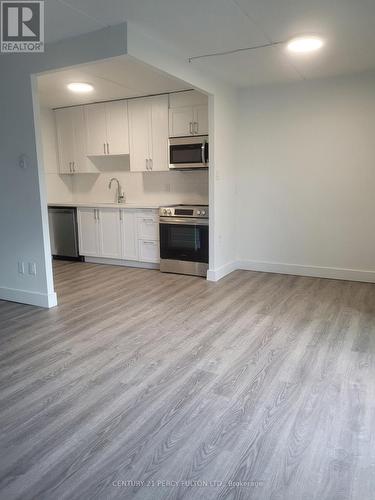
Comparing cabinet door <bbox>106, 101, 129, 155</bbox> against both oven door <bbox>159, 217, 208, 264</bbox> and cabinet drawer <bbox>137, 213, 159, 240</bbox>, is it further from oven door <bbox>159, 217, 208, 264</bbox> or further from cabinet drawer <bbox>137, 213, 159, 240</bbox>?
oven door <bbox>159, 217, 208, 264</bbox>

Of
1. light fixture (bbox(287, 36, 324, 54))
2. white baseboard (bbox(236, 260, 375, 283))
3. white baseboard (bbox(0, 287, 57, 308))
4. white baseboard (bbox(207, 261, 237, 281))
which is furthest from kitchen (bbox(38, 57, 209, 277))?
white baseboard (bbox(0, 287, 57, 308))

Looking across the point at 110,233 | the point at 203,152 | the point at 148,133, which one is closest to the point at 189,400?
the point at 203,152

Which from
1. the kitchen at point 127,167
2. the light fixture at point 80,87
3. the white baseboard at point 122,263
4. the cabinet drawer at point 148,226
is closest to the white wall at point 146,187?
the kitchen at point 127,167

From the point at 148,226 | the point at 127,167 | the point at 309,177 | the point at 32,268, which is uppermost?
the point at 127,167

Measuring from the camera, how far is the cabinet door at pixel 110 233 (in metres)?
5.39

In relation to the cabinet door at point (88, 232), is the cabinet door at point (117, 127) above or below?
above

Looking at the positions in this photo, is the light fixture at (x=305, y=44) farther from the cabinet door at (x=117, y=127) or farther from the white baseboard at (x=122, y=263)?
the white baseboard at (x=122, y=263)

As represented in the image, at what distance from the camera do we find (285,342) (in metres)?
2.82

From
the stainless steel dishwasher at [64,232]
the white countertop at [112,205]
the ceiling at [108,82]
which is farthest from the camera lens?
the stainless steel dishwasher at [64,232]

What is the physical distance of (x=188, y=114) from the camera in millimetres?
4766

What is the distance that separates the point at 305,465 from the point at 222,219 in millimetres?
3373

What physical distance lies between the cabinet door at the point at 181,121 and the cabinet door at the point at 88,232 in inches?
67.3

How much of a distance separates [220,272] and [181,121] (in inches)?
81.3

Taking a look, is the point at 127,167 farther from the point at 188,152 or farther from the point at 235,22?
the point at 235,22
